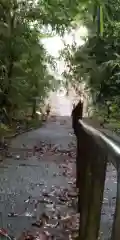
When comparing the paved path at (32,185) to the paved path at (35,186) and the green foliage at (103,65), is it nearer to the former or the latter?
the paved path at (35,186)

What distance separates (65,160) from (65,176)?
137 cm

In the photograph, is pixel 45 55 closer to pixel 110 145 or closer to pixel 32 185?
pixel 32 185

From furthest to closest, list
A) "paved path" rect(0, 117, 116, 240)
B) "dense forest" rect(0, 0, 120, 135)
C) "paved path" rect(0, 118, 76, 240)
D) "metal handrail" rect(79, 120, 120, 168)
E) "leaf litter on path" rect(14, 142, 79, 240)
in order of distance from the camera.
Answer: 1. "dense forest" rect(0, 0, 120, 135)
2. "paved path" rect(0, 118, 76, 240)
3. "paved path" rect(0, 117, 116, 240)
4. "leaf litter on path" rect(14, 142, 79, 240)
5. "metal handrail" rect(79, 120, 120, 168)

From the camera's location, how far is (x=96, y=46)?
12992 millimetres

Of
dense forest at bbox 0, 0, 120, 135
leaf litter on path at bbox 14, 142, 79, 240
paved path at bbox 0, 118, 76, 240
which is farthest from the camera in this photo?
dense forest at bbox 0, 0, 120, 135

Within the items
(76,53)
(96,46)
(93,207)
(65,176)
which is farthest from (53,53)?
(93,207)

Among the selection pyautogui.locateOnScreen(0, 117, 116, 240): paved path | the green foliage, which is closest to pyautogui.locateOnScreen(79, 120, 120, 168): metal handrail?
pyautogui.locateOnScreen(0, 117, 116, 240): paved path

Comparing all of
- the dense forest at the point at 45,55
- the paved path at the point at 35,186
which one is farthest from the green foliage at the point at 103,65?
the paved path at the point at 35,186

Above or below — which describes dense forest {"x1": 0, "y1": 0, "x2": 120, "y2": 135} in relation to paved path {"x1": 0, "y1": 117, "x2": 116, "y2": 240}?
above

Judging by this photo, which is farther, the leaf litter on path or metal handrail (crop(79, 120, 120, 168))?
the leaf litter on path

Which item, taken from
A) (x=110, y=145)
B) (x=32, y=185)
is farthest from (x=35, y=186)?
(x=110, y=145)

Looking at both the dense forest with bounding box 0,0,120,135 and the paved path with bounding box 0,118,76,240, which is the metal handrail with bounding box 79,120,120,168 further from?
the dense forest with bounding box 0,0,120,135

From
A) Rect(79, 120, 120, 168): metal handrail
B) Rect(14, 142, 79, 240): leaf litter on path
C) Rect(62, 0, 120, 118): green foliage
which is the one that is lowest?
Rect(14, 142, 79, 240): leaf litter on path

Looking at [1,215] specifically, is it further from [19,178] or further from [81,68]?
[81,68]
